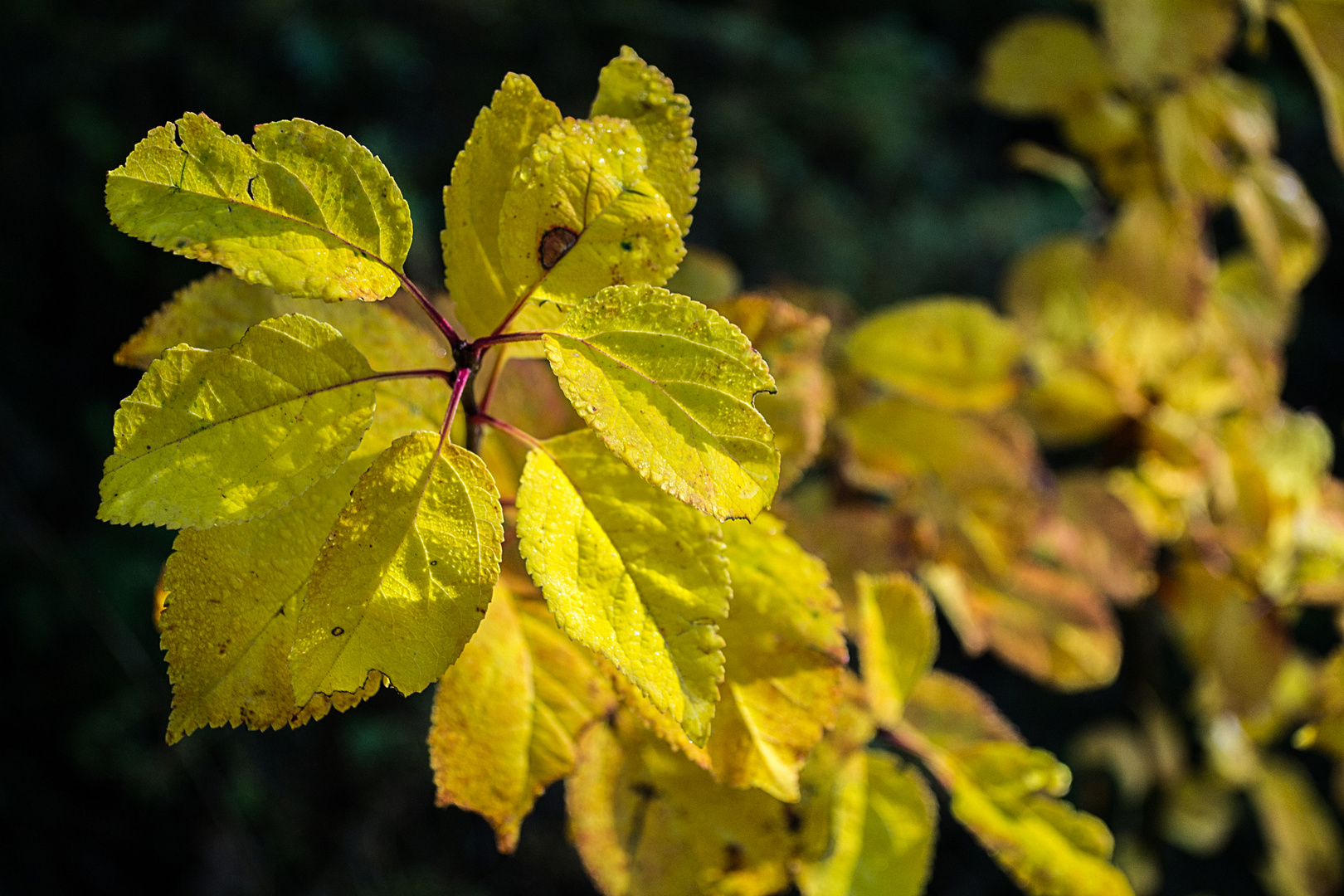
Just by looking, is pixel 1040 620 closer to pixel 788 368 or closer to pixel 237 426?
pixel 788 368

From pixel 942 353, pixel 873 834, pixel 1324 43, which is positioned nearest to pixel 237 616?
pixel 873 834

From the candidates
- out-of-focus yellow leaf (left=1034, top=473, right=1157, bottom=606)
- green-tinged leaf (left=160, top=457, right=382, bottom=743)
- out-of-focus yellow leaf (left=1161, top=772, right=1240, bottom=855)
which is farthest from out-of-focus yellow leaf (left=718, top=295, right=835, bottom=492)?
out-of-focus yellow leaf (left=1161, top=772, right=1240, bottom=855)

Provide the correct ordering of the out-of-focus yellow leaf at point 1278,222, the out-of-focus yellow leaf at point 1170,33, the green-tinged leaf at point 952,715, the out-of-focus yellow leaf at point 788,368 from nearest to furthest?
the out-of-focus yellow leaf at point 788,368 → the green-tinged leaf at point 952,715 → the out-of-focus yellow leaf at point 1170,33 → the out-of-focus yellow leaf at point 1278,222

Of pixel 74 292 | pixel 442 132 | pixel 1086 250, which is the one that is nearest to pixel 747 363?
pixel 1086 250

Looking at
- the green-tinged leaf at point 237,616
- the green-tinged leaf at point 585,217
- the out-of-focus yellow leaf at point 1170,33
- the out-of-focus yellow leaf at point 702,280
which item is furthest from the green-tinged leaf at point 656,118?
the out-of-focus yellow leaf at point 1170,33

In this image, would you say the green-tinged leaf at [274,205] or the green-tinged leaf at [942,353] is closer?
the green-tinged leaf at [274,205]

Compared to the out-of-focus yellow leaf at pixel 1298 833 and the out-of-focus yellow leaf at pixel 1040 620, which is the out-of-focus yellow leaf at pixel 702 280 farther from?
the out-of-focus yellow leaf at pixel 1298 833
